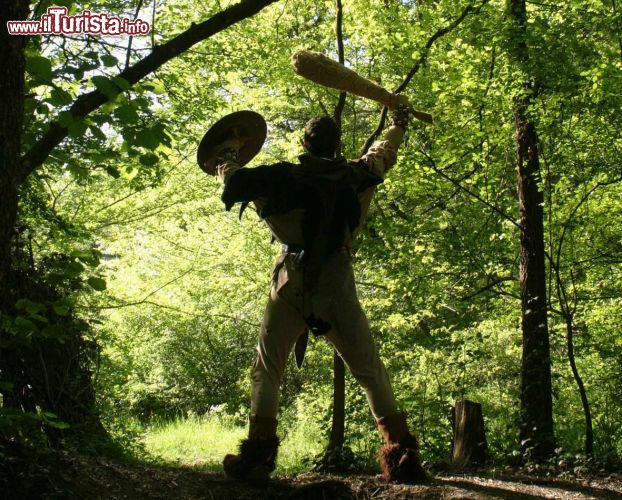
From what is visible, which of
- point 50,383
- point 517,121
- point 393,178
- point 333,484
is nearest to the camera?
point 333,484

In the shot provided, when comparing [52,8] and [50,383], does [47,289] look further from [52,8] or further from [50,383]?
[52,8]

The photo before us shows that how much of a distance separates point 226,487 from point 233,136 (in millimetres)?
2242

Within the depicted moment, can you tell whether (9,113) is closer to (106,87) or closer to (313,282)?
(106,87)

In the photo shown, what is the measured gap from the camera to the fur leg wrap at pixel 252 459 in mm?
4023

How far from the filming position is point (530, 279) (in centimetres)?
777

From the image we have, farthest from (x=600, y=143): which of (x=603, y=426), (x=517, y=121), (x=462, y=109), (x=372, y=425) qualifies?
(x=372, y=425)

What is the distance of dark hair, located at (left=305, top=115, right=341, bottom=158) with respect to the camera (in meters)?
4.15

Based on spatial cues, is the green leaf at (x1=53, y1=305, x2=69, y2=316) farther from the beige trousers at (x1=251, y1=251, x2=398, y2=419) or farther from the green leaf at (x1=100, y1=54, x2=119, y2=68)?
the beige trousers at (x1=251, y1=251, x2=398, y2=419)

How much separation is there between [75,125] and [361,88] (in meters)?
2.08

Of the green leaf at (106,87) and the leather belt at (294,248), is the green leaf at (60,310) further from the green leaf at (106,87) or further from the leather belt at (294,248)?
the leather belt at (294,248)

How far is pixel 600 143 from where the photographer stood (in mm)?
7195

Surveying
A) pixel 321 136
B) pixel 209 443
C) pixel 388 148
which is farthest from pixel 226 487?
pixel 209 443

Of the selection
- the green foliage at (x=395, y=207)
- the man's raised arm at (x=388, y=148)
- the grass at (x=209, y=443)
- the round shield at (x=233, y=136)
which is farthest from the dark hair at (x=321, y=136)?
the grass at (x=209, y=443)

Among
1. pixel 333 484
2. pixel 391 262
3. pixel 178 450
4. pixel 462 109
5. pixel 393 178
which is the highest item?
pixel 462 109
